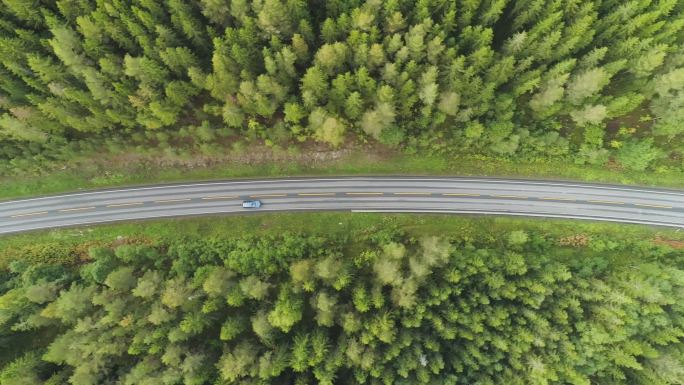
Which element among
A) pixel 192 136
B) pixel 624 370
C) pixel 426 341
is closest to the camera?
pixel 426 341

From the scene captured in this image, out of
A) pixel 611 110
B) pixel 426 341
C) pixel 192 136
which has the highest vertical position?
pixel 611 110

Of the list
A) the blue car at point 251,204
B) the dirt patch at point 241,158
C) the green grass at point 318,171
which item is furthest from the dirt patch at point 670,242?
the blue car at point 251,204

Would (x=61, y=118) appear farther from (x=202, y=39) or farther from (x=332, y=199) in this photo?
(x=332, y=199)

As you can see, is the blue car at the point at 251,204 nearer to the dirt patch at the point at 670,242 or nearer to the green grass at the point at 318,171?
the green grass at the point at 318,171

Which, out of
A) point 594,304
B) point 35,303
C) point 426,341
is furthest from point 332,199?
point 35,303

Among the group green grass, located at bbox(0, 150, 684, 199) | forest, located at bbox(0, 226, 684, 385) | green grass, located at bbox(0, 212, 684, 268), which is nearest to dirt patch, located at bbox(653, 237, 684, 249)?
green grass, located at bbox(0, 212, 684, 268)

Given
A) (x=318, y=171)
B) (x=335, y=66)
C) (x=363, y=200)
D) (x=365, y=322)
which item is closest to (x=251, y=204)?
(x=318, y=171)

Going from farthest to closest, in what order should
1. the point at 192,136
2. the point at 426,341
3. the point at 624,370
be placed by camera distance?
1. the point at 192,136
2. the point at 624,370
3. the point at 426,341
